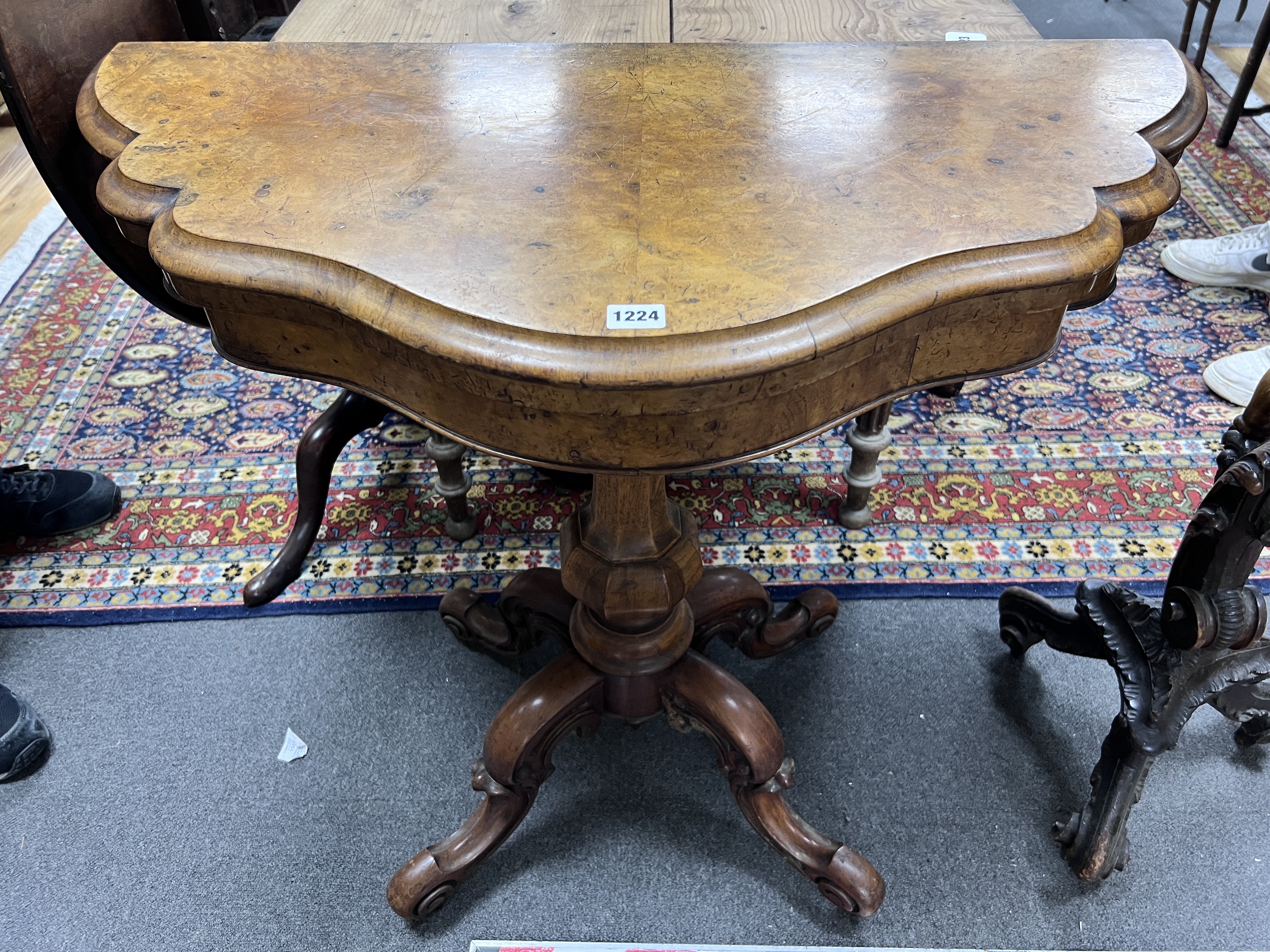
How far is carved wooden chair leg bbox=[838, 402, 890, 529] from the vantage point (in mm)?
1508

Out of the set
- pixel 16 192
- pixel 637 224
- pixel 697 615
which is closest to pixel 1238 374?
pixel 697 615

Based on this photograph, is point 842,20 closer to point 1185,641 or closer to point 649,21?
point 649,21

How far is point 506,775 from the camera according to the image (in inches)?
44.9

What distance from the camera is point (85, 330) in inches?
83.7

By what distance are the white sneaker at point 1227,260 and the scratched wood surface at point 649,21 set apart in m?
1.18

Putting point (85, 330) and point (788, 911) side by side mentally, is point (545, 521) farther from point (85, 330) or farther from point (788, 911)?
point (85, 330)

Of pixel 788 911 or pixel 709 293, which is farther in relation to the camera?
pixel 788 911

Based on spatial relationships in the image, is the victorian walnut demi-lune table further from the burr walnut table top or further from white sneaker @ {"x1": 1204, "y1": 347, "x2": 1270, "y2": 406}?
white sneaker @ {"x1": 1204, "y1": 347, "x2": 1270, "y2": 406}

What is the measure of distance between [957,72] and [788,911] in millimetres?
1015

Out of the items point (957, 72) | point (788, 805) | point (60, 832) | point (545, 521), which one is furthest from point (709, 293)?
point (60, 832)

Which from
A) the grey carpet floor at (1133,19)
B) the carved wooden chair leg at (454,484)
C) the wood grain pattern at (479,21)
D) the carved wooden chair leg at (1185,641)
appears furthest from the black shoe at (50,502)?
the grey carpet floor at (1133,19)

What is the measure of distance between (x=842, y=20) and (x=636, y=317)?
908 mm

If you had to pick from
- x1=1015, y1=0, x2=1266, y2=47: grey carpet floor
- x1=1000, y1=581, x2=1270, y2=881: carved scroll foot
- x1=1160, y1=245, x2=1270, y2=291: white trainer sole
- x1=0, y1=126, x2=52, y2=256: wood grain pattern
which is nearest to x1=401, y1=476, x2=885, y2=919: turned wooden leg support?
x1=1000, y1=581, x2=1270, y2=881: carved scroll foot

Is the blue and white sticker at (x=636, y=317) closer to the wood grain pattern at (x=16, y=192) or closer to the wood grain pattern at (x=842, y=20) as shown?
the wood grain pattern at (x=842, y=20)
